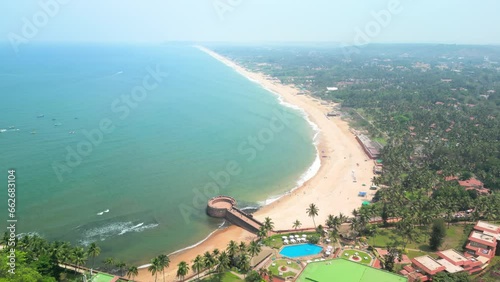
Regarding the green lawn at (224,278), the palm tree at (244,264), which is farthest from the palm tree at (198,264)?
the palm tree at (244,264)

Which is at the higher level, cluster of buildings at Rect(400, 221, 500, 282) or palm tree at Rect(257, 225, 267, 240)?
cluster of buildings at Rect(400, 221, 500, 282)

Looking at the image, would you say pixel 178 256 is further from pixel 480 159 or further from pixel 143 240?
pixel 480 159

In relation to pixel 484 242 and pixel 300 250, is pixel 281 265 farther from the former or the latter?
pixel 484 242

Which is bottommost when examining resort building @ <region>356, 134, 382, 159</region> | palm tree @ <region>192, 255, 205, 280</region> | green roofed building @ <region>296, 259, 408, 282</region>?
palm tree @ <region>192, 255, 205, 280</region>

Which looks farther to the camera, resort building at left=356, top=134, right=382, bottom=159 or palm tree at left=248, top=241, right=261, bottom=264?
resort building at left=356, top=134, right=382, bottom=159

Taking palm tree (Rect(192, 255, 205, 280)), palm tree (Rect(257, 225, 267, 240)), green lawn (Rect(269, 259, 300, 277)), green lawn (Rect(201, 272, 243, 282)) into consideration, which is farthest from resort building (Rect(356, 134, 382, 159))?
palm tree (Rect(192, 255, 205, 280))

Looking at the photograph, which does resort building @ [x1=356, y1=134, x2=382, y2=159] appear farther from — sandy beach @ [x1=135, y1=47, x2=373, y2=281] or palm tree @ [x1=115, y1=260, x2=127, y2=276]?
palm tree @ [x1=115, y1=260, x2=127, y2=276]
